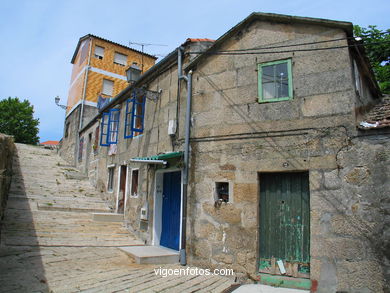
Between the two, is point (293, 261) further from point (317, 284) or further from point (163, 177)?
point (163, 177)

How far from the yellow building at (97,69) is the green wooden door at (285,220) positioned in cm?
1637

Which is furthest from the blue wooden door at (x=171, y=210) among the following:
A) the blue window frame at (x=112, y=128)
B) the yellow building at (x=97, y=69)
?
the yellow building at (x=97, y=69)

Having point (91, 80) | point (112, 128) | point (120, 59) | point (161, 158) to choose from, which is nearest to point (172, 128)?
point (161, 158)

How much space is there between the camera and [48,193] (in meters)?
11.3

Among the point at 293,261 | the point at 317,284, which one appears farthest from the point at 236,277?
the point at 317,284

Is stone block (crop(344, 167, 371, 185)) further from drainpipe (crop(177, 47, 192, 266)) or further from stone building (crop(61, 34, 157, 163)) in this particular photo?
stone building (crop(61, 34, 157, 163))

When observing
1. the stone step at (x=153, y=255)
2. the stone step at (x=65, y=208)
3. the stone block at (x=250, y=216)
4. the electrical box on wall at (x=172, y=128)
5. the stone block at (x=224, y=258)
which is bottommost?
the stone step at (x=153, y=255)

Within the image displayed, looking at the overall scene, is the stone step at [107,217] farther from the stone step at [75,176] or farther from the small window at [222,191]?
the stone step at [75,176]

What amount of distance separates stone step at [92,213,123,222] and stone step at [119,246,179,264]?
2733 millimetres

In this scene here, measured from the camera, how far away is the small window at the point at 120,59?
22250 millimetres

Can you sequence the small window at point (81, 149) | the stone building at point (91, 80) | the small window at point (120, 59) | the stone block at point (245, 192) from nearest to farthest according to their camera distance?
the stone block at point (245, 192) → the small window at point (81, 149) → the stone building at point (91, 80) → the small window at point (120, 59)

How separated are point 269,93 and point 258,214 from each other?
8.24 feet

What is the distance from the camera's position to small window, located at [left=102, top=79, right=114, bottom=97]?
21.3 meters

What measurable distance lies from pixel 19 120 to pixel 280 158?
2730cm
